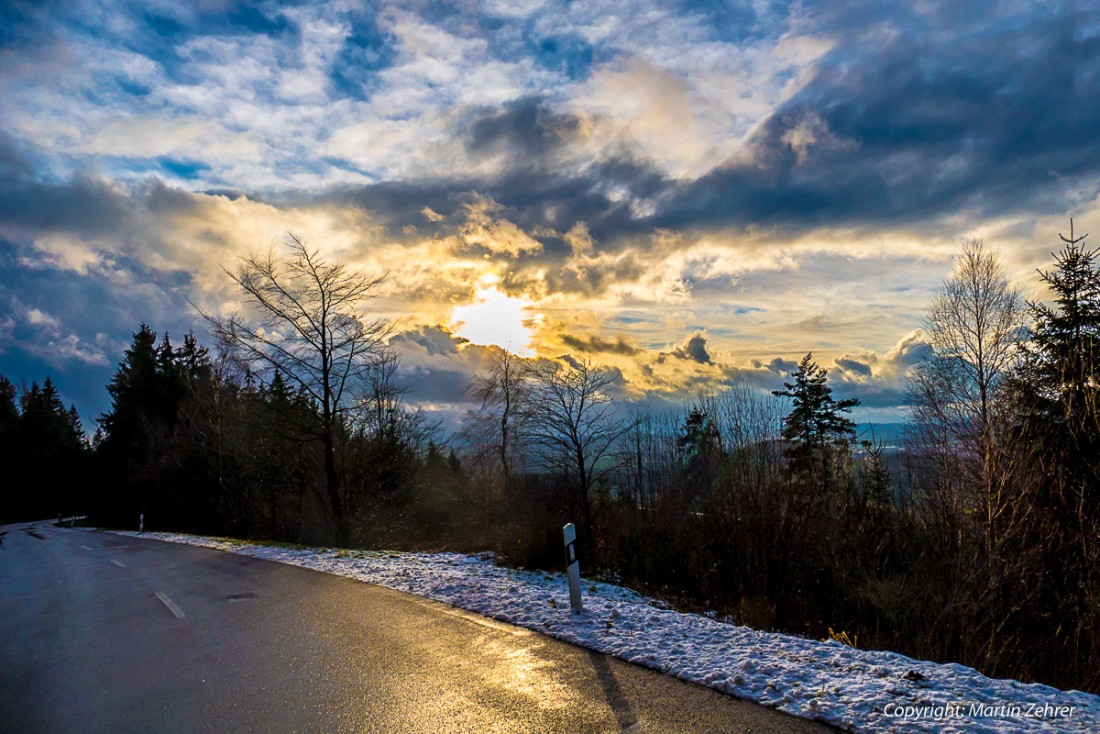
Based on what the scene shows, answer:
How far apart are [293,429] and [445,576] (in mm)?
Result: 15596

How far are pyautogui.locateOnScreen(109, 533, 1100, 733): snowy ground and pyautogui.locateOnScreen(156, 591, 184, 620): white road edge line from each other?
144 inches

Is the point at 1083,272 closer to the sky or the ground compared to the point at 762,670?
closer to the sky

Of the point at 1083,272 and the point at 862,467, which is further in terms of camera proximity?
the point at 862,467

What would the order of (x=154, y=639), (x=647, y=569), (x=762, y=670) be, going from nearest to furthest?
1. (x=762, y=670)
2. (x=154, y=639)
3. (x=647, y=569)

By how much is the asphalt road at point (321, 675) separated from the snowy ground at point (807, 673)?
0.30m

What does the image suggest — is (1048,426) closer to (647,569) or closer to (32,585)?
(647,569)

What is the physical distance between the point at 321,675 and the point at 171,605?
18.8 feet

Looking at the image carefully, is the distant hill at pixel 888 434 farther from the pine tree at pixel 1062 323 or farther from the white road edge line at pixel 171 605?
the white road edge line at pixel 171 605

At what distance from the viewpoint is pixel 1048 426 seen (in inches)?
595

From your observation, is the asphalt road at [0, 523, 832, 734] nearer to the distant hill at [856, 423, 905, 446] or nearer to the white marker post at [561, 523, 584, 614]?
the white marker post at [561, 523, 584, 614]

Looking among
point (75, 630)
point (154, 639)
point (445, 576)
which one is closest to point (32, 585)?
point (75, 630)

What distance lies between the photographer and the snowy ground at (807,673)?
14.9 ft

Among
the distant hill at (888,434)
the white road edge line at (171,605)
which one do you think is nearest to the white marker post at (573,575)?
the white road edge line at (171,605)

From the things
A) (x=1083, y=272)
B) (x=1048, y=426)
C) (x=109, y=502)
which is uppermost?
(x=1083, y=272)
